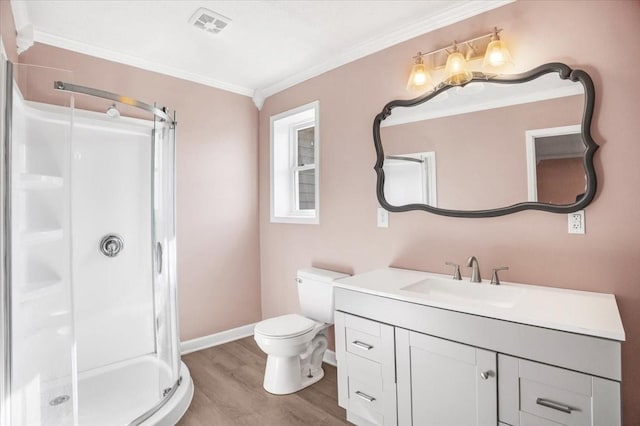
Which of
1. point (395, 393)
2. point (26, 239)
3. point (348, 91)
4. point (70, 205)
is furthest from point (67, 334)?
point (348, 91)

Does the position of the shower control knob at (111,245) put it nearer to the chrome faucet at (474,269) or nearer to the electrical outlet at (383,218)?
the electrical outlet at (383,218)

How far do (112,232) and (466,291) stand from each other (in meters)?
2.48

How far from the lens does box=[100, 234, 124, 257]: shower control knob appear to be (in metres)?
2.52

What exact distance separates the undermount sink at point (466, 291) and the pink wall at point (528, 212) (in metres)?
0.16

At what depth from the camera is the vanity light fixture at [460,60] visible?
183 cm

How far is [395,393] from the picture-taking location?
171cm

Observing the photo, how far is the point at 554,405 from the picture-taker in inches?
49.8

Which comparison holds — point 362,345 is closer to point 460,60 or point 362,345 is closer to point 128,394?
point 128,394

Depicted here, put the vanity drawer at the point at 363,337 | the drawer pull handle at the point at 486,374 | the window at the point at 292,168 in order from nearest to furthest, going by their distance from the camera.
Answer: the drawer pull handle at the point at 486,374 → the vanity drawer at the point at 363,337 → the window at the point at 292,168

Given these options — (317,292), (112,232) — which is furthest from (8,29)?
(317,292)

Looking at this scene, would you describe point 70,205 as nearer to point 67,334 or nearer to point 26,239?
point 26,239

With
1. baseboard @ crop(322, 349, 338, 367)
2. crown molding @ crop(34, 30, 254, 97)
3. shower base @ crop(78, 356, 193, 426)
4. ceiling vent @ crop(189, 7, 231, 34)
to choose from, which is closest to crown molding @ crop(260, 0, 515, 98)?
crown molding @ crop(34, 30, 254, 97)

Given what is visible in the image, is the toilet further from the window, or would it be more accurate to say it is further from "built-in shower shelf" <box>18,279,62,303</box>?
"built-in shower shelf" <box>18,279,62,303</box>

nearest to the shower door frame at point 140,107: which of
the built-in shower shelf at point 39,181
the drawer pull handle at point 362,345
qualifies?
the built-in shower shelf at point 39,181
